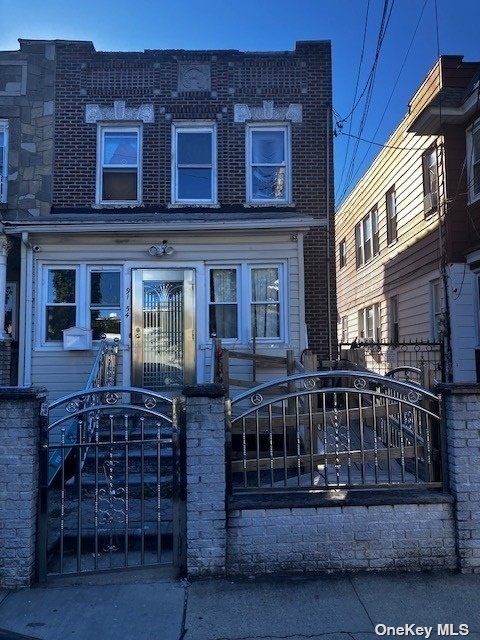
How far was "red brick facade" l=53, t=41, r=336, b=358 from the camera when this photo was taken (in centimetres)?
1019

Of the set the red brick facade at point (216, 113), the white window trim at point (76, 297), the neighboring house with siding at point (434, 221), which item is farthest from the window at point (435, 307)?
the white window trim at point (76, 297)

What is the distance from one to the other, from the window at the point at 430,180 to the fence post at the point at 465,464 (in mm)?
8016

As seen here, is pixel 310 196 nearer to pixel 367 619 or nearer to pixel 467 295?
pixel 467 295

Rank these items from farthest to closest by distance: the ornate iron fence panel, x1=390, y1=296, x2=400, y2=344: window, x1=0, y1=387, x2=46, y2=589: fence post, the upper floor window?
x1=390, y1=296, x2=400, y2=344: window < the upper floor window < the ornate iron fence panel < x1=0, y1=387, x2=46, y2=589: fence post

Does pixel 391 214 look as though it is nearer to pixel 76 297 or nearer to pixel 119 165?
pixel 119 165

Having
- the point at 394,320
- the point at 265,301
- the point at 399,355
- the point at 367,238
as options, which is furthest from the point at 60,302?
the point at 367,238

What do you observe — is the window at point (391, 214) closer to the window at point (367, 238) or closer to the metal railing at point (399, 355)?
the window at point (367, 238)

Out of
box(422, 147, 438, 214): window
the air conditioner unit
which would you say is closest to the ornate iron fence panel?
the air conditioner unit

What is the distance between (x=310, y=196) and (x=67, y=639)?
28.3 ft

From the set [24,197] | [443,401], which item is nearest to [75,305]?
[24,197]

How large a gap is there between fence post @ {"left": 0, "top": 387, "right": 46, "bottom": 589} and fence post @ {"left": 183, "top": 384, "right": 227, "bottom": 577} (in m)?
1.25

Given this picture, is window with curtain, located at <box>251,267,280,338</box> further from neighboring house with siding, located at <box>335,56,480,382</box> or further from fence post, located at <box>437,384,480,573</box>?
fence post, located at <box>437,384,480,573</box>

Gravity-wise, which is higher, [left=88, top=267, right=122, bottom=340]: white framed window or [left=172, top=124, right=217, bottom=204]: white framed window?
[left=172, top=124, right=217, bottom=204]: white framed window

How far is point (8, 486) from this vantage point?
4258mm
